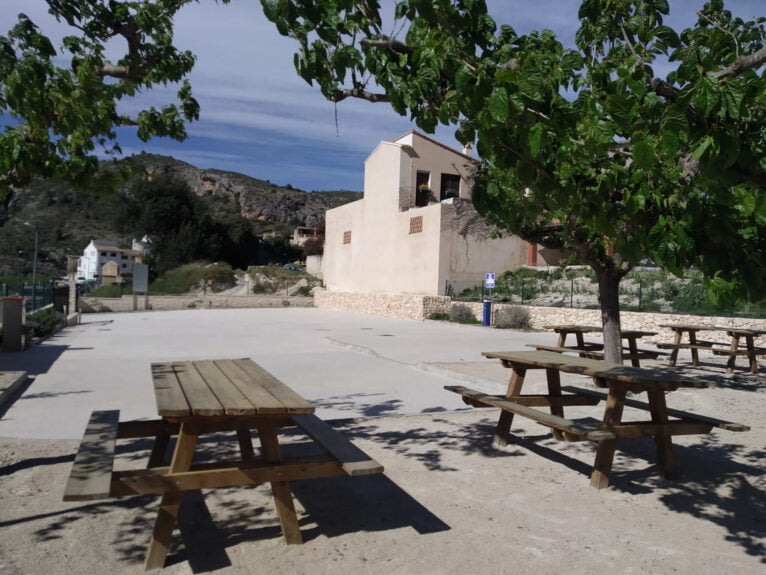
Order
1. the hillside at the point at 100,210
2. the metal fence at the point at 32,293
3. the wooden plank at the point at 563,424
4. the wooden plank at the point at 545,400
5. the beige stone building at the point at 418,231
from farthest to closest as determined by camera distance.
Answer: the hillside at the point at 100,210 → the beige stone building at the point at 418,231 → the metal fence at the point at 32,293 → the wooden plank at the point at 545,400 → the wooden plank at the point at 563,424

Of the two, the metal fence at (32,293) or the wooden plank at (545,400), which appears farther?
the metal fence at (32,293)

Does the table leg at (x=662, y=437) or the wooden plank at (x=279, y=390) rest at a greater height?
the wooden plank at (x=279, y=390)

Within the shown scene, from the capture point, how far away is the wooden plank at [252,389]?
3.54 m

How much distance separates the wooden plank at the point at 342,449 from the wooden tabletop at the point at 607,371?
2.13 m

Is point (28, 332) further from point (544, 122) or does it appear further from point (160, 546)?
point (544, 122)

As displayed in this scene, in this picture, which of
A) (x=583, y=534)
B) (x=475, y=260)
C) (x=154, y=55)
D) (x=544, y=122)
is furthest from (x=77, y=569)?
(x=475, y=260)

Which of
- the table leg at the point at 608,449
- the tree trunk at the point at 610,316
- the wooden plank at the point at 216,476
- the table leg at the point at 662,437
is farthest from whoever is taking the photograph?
the tree trunk at the point at 610,316

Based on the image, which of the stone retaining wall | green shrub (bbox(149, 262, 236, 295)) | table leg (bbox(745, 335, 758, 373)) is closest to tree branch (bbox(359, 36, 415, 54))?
table leg (bbox(745, 335, 758, 373))

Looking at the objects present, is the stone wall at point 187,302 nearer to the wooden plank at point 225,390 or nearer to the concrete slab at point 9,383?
the concrete slab at point 9,383

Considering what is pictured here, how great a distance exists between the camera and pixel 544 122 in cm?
345

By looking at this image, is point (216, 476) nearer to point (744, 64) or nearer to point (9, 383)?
point (744, 64)

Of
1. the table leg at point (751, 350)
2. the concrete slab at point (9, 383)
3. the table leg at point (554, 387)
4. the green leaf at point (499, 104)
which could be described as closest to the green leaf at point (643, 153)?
the green leaf at point (499, 104)

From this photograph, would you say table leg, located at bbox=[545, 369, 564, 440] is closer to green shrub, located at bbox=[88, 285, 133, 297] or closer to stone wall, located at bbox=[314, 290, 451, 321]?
stone wall, located at bbox=[314, 290, 451, 321]

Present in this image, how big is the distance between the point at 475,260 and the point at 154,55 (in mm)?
26549
